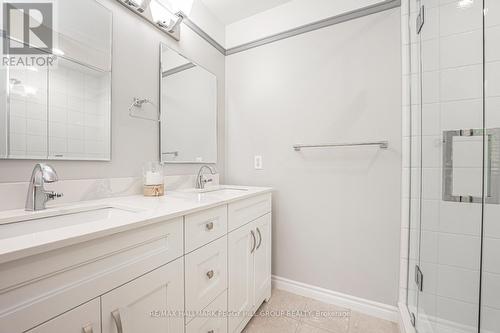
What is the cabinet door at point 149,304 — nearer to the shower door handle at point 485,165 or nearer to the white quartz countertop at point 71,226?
the white quartz countertop at point 71,226

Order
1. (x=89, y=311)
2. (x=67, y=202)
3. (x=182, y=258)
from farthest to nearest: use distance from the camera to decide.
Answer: (x=67, y=202), (x=182, y=258), (x=89, y=311)

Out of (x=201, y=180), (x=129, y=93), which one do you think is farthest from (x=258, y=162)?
(x=129, y=93)

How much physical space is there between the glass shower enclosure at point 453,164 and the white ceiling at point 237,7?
102 cm

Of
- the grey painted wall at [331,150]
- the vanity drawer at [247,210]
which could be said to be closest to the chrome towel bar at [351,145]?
the grey painted wall at [331,150]

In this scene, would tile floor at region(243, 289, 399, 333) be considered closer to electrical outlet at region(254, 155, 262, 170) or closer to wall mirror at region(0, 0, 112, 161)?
electrical outlet at region(254, 155, 262, 170)

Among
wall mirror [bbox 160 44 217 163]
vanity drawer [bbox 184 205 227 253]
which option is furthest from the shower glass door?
wall mirror [bbox 160 44 217 163]

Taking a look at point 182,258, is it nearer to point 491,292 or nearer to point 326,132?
point 326,132

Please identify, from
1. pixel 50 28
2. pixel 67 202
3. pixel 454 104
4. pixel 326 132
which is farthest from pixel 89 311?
pixel 454 104

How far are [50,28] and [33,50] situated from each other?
136 mm

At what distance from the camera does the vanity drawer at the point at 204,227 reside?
89cm

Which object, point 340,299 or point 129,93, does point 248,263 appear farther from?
point 129,93

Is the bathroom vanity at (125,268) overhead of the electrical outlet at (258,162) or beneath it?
beneath

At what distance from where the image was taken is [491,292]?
1040mm

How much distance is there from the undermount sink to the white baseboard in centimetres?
142
